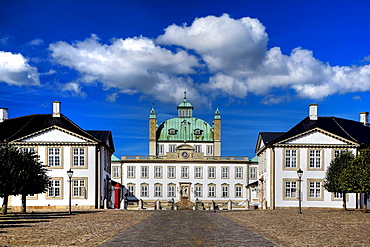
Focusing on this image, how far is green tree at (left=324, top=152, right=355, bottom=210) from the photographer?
44.9 metres

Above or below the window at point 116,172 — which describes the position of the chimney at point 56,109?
above

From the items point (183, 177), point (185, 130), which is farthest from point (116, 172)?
point (185, 130)

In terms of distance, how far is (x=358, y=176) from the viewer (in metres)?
40.8

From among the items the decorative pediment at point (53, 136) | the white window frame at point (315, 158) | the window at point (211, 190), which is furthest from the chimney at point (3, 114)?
the window at point (211, 190)

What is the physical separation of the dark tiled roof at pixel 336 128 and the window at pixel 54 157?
1943 cm

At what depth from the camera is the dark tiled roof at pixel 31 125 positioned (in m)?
50.1

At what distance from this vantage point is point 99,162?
50.6 m

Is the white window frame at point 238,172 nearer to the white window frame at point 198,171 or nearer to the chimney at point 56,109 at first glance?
the white window frame at point 198,171

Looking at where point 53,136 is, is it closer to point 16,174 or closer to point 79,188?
point 79,188

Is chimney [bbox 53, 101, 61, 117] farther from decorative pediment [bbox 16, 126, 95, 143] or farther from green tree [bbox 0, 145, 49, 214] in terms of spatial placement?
green tree [bbox 0, 145, 49, 214]

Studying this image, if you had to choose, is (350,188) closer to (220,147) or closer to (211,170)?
(211,170)

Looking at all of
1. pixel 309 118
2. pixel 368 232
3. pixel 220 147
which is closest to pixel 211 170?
pixel 220 147

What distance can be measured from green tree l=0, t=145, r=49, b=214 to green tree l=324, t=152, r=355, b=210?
75.6 feet

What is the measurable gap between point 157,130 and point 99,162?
44.9m
